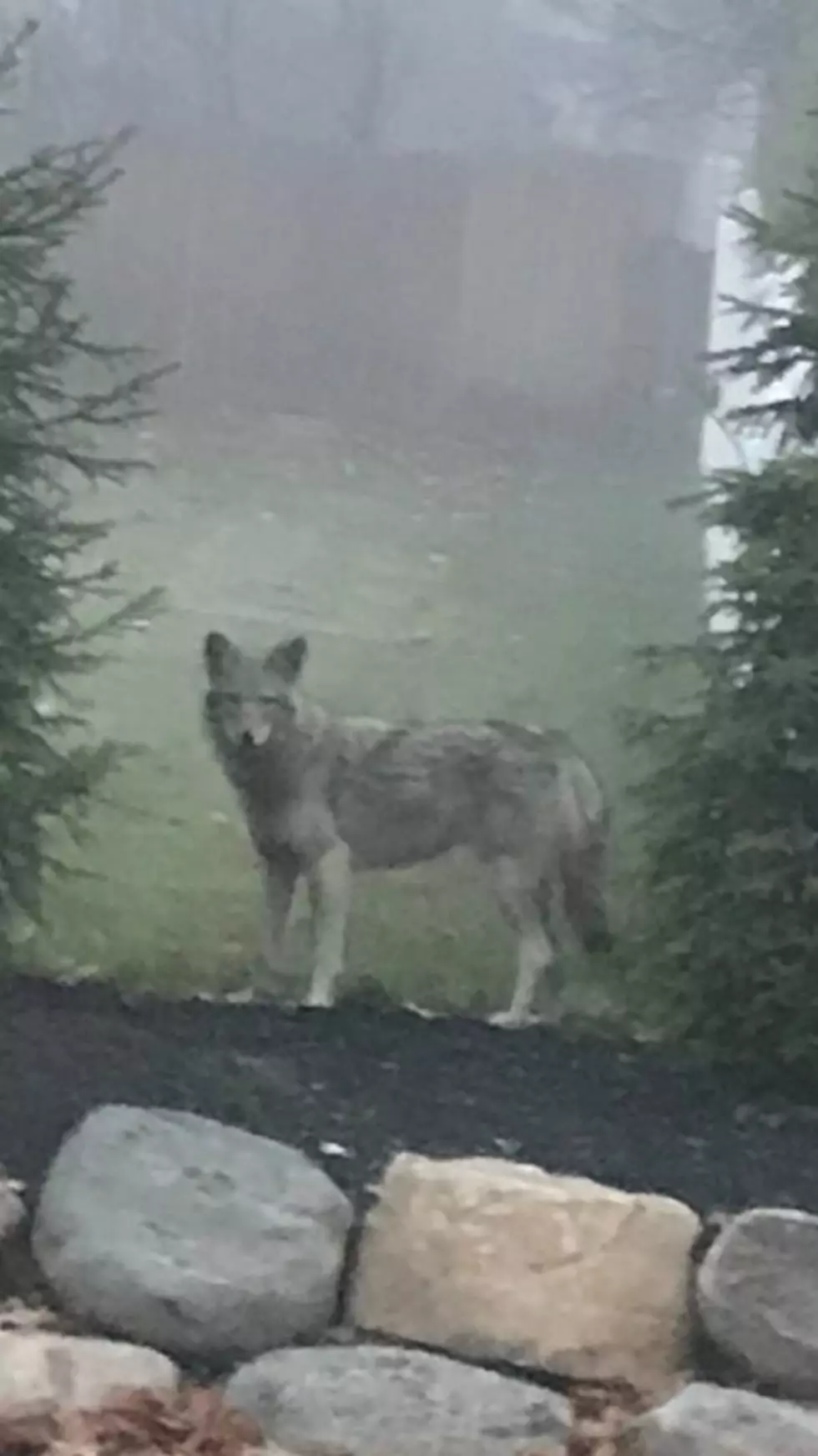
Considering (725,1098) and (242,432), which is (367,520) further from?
(725,1098)

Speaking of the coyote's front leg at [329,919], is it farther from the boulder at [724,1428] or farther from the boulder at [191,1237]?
the boulder at [724,1428]

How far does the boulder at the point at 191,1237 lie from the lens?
2699 mm

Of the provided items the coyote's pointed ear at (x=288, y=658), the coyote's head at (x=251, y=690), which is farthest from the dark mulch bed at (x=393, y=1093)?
the coyote's pointed ear at (x=288, y=658)

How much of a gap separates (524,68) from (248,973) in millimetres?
1942

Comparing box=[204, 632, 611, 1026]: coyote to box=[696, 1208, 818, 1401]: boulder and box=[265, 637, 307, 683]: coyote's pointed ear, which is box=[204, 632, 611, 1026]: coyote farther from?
box=[696, 1208, 818, 1401]: boulder

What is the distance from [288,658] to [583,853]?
689mm

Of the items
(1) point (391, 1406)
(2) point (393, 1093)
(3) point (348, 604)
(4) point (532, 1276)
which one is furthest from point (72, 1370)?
(3) point (348, 604)

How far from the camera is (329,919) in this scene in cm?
376

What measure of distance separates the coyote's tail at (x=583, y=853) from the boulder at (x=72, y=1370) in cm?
139

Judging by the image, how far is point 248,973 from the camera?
3.83 m

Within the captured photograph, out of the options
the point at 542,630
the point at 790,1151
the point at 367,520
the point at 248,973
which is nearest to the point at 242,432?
the point at 367,520

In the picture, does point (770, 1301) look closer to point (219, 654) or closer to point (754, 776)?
point (754, 776)

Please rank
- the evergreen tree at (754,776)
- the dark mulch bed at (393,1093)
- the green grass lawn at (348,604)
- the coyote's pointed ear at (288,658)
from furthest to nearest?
the green grass lawn at (348,604) → the coyote's pointed ear at (288,658) → the evergreen tree at (754,776) → the dark mulch bed at (393,1093)

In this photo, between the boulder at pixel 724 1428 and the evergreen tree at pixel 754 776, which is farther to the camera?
the evergreen tree at pixel 754 776
